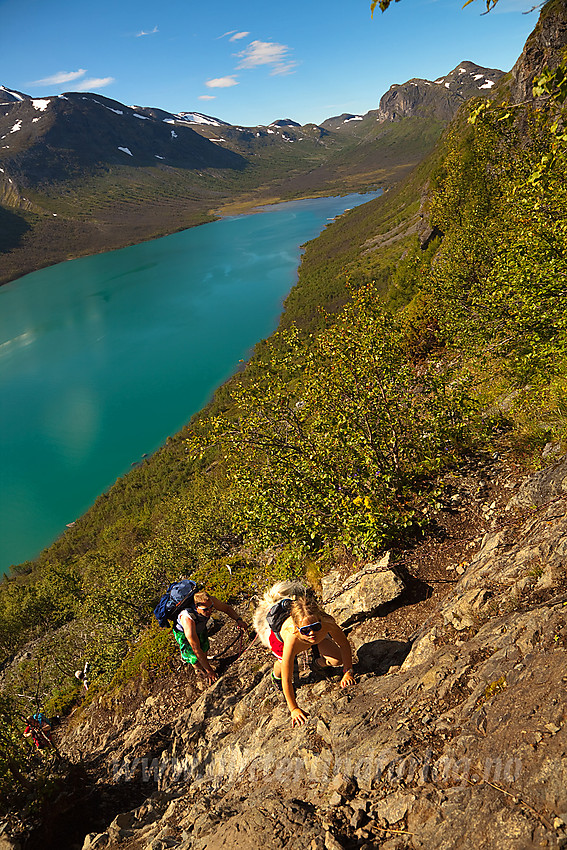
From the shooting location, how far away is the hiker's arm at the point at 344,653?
5.63 meters

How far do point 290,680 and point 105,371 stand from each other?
308 feet

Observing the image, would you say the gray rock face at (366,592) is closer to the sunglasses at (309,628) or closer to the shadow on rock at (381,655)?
the shadow on rock at (381,655)

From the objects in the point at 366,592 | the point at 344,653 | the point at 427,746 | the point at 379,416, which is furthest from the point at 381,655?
the point at 379,416

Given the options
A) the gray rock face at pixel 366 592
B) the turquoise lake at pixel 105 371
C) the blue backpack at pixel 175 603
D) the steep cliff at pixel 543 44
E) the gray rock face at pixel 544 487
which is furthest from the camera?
the turquoise lake at pixel 105 371

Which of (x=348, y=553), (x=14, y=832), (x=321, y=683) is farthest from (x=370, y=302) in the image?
(x=14, y=832)

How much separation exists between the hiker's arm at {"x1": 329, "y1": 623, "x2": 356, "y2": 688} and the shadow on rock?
0.39 meters

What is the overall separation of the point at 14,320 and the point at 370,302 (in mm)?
164276

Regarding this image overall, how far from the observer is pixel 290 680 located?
5371 millimetres

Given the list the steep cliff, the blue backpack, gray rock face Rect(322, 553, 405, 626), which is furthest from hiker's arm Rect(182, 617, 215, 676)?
the steep cliff

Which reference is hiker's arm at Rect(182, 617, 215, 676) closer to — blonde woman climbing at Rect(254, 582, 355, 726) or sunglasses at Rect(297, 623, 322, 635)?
blonde woman climbing at Rect(254, 582, 355, 726)

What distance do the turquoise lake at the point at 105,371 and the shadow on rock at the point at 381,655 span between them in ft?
197

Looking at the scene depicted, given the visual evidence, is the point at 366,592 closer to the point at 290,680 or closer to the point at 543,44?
the point at 290,680

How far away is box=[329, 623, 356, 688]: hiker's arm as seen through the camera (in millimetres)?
5628

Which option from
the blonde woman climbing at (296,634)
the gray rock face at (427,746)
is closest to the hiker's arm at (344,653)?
the blonde woman climbing at (296,634)
